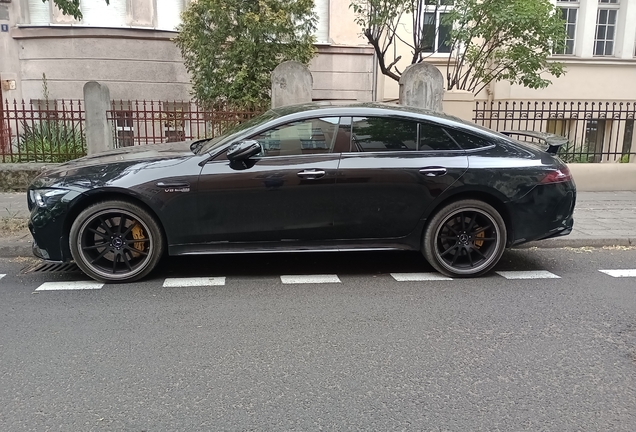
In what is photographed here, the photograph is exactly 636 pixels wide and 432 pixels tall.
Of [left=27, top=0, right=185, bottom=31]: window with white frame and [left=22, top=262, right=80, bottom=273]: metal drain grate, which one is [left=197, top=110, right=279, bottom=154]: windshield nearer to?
[left=22, top=262, right=80, bottom=273]: metal drain grate

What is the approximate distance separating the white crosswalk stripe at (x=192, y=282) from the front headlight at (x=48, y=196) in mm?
1203

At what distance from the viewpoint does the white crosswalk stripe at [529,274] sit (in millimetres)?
5301

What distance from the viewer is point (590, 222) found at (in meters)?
7.36

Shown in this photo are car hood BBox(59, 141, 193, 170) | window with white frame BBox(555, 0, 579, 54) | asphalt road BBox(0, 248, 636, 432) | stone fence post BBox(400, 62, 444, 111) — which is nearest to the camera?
asphalt road BBox(0, 248, 636, 432)

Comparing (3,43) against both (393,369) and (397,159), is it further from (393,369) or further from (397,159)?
(393,369)

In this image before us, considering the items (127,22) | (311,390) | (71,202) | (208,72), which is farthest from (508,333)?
(127,22)

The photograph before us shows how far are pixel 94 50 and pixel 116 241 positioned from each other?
30.1 ft

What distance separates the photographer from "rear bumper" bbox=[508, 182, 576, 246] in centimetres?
515

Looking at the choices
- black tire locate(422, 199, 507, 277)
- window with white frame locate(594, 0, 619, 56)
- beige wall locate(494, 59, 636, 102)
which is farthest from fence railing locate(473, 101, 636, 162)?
black tire locate(422, 199, 507, 277)

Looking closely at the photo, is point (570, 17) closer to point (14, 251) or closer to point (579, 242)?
point (579, 242)

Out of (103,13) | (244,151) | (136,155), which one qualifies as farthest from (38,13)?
(244,151)

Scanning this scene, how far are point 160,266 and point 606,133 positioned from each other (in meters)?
13.2

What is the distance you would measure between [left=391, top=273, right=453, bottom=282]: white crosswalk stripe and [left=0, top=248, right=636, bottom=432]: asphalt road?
5.2 inches

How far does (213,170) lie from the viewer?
15.9 ft
